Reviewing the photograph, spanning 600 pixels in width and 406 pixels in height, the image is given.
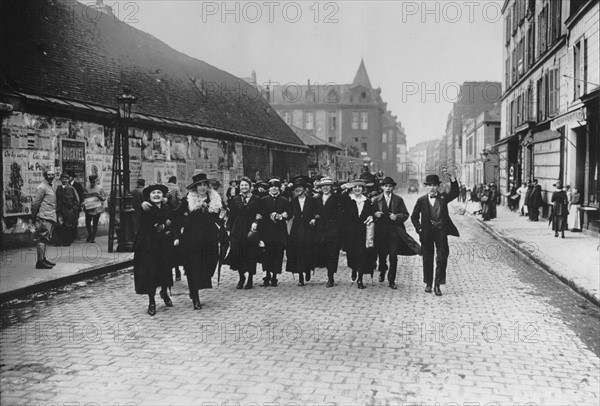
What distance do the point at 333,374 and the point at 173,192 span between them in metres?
8.67

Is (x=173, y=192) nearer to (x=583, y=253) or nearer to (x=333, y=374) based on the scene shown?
(x=333, y=374)

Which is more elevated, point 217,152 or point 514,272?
point 217,152

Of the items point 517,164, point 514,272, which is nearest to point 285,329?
point 514,272

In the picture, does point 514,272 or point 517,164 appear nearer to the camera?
point 514,272

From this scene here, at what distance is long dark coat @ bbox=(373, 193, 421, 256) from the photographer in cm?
905

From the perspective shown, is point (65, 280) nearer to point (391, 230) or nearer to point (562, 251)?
point (391, 230)

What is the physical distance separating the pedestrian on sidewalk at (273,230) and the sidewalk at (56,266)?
11.0 feet

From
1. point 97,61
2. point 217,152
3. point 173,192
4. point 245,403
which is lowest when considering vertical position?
point 245,403

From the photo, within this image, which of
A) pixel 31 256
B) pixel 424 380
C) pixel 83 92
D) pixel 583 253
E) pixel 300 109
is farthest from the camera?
pixel 300 109

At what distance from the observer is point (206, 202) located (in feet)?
26.2

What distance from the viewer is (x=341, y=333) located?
6254mm

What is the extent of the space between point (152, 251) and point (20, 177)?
7249 millimetres

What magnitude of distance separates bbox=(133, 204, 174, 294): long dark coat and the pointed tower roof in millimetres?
81640

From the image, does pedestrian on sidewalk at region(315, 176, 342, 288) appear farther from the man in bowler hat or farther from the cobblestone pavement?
the man in bowler hat
